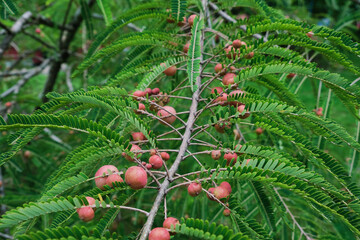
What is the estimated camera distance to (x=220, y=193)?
→ 0.70 m

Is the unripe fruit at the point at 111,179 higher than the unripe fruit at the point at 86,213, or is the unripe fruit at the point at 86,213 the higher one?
the unripe fruit at the point at 111,179

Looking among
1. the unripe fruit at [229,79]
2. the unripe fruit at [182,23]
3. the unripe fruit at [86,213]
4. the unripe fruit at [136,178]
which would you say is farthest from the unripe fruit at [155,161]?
the unripe fruit at [182,23]

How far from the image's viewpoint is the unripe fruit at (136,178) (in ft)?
2.15

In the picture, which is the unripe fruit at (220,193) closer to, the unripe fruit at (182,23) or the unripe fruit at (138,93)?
the unripe fruit at (138,93)

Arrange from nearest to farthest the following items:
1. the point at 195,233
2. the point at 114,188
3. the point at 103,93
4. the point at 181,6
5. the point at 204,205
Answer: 1. the point at 195,233
2. the point at 114,188
3. the point at 103,93
4. the point at 181,6
5. the point at 204,205

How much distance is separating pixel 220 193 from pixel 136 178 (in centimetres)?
20

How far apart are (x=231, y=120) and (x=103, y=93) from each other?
0.36 meters

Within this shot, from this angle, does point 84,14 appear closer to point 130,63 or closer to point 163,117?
point 130,63

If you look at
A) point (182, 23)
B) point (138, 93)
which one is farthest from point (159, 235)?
point (182, 23)

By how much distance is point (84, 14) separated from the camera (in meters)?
1.92

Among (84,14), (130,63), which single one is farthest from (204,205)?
(84,14)

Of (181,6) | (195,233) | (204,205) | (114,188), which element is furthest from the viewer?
(204,205)

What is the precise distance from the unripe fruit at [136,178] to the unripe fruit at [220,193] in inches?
6.8

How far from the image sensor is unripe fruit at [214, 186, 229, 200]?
0.70m
